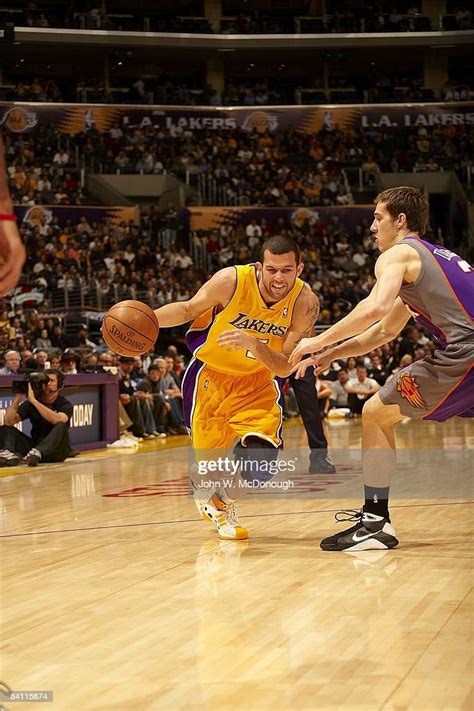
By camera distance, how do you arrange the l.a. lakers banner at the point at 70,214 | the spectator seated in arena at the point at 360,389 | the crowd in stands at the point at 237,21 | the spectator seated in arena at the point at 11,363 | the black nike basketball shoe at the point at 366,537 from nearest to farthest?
1. the black nike basketball shoe at the point at 366,537
2. the spectator seated in arena at the point at 11,363
3. the spectator seated in arena at the point at 360,389
4. the l.a. lakers banner at the point at 70,214
5. the crowd in stands at the point at 237,21

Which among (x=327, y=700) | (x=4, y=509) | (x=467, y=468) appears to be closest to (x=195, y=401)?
(x=4, y=509)

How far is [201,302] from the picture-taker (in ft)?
18.2

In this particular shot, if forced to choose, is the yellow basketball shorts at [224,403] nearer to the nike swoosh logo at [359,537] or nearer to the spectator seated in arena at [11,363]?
the nike swoosh logo at [359,537]

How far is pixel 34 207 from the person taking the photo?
25.1 metres

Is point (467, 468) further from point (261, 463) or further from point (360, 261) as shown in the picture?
point (360, 261)

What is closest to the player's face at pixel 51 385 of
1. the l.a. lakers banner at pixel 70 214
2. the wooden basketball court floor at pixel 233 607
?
the wooden basketball court floor at pixel 233 607

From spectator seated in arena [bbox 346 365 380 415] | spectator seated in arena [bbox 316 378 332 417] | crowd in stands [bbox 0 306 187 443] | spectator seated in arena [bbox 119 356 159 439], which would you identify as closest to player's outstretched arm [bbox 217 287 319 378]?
crowd in stands [bbox 0 306 187 443]

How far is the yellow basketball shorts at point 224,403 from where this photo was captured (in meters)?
5.81

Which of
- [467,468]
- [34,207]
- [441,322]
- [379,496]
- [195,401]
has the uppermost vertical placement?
[34,207]

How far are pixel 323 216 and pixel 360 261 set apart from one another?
2.43 m

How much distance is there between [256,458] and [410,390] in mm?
1123

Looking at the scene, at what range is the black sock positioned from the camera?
541cm

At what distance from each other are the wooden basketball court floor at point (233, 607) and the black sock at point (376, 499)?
0.23m

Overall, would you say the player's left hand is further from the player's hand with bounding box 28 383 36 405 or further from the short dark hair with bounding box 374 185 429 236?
the player's hand with bounding box 28 383 36 405
